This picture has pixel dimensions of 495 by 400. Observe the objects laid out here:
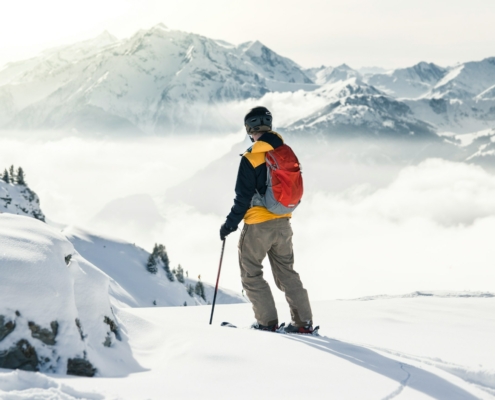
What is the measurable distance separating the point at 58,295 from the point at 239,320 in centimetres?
447

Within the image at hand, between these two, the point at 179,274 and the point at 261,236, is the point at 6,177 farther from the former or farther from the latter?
the point at 261,236

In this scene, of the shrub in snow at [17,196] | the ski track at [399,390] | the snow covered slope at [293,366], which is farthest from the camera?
the shrub in snow at [17,196]

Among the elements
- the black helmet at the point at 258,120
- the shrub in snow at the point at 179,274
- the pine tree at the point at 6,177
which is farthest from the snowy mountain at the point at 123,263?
the black helmet at the point at 258,120

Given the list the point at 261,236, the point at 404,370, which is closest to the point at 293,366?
the point at 404,370

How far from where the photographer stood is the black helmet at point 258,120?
6.20m

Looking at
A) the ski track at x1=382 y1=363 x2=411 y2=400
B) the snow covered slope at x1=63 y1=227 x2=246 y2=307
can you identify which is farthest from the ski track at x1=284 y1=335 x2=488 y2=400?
the snow covered slope at x1=63 y1=227 x2=246 y2=307

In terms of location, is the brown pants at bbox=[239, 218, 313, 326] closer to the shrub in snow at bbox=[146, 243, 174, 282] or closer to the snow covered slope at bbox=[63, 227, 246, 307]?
the snow covered slope at bbox=[63, 227, 246, 307]

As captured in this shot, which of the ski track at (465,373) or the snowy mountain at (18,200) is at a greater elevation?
the snowy mountain at (18,200)

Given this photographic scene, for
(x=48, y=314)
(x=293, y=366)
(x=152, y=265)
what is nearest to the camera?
(x=48, y=314)

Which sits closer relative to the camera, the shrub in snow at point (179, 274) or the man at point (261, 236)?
the man at point (261, 236)

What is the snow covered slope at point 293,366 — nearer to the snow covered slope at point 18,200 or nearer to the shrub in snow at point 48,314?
the shrub in snow at point 48,314

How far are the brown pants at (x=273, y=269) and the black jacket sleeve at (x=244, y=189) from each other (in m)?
0.28

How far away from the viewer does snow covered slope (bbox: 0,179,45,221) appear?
259 feet

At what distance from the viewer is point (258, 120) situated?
621cm
